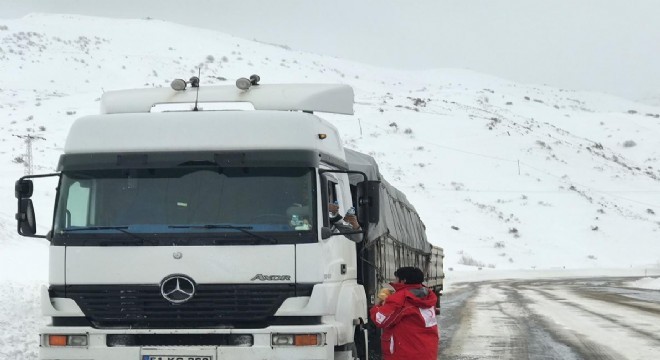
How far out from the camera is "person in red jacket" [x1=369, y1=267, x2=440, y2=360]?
7512 mm

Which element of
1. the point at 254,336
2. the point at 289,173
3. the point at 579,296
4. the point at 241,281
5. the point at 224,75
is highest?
the point at 224,75

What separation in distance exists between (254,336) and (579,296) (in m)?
27.0

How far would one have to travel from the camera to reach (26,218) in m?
8.22

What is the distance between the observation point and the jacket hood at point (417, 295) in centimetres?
753

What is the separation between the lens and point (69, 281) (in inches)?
307

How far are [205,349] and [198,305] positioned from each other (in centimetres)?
38

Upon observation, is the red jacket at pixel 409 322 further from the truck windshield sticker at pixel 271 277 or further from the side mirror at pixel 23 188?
the side mirror at pixel 23 188

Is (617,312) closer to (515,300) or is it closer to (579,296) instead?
(515,300)

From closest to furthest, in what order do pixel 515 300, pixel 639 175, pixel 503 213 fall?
pixel 515 300, pixel 503 213, pixel 639 175

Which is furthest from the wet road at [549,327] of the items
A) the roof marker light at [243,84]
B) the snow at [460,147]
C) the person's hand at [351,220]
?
the snow at [460,147]

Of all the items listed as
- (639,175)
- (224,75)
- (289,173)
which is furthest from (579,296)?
(224,75)

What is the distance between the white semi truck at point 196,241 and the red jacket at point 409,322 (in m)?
0.58

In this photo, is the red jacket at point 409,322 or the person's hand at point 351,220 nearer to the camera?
the red jacket at point 409,322

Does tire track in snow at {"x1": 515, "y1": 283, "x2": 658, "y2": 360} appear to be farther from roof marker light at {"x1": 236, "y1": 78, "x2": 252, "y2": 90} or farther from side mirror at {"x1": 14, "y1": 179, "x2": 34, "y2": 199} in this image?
side mirror at {"x1": 14, "y1": 179, "x2": 34, "y2": 199}
